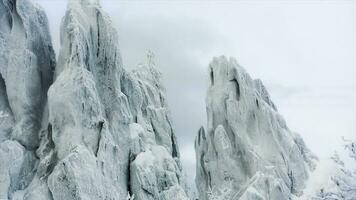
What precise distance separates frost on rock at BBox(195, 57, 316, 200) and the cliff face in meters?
15.3

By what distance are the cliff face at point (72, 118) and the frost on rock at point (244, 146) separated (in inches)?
604

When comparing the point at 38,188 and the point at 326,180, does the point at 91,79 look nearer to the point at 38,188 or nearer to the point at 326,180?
the point at 38,188

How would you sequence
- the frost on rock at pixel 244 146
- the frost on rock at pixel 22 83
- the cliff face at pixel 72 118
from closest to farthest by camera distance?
the cliff face at pixel 72 118, the frost on rock at pixel 22 83, the frost on rock at pixel 244 146

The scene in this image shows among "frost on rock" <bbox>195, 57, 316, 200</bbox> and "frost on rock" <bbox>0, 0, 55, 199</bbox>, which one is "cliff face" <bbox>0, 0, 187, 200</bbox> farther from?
"frost on rock" <bbox>195, 57, 316, 200</bbox>

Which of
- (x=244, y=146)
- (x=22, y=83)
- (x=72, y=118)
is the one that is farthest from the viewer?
(x=244, y=146)

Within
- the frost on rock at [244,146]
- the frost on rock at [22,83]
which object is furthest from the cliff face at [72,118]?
the frost on rock at [244,146]

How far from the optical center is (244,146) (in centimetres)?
5794

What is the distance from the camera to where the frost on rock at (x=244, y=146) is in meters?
56.2

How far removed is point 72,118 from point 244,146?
26.3 meters

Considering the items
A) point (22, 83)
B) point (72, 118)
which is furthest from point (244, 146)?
point (22, 83)

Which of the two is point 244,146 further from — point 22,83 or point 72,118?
point 22,83

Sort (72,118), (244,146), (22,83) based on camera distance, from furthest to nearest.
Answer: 1. (244,146)
2. (22,83)
3. (72,118)

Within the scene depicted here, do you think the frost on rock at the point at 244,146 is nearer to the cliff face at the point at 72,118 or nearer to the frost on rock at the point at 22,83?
the cliff face at the point at 72,118

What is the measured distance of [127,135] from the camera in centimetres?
4000
